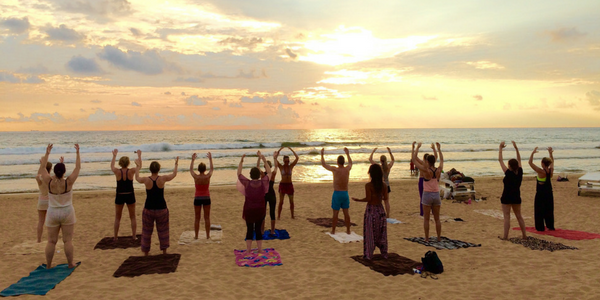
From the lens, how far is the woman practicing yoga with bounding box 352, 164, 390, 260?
7.84 m

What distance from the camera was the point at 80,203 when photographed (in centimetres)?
1655

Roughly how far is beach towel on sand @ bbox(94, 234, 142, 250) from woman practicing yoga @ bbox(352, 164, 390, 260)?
593 cm

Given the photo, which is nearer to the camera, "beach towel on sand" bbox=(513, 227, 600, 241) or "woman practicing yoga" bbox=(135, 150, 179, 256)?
"woman practicing yoga" bbox=(135, 150, 179, 256)

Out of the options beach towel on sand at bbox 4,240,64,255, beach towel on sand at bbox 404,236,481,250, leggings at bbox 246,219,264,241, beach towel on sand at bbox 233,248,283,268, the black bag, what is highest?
leggings at bbox 246,219,264,241

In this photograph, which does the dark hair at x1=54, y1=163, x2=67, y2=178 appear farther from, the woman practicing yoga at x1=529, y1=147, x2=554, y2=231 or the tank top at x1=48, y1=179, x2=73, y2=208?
the woman practicing yoga at x1=529, y1=147, x2=554, y2=231

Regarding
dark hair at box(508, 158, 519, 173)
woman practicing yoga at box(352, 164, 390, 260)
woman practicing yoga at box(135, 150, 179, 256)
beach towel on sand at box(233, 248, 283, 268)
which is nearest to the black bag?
woman practicing yoga at box(352, 164, 390, 260)

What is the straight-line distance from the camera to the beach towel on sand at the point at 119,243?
938 cm

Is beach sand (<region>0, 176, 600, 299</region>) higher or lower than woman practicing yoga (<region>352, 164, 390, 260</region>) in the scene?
lower

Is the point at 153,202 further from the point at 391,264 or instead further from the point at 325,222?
the point at 325,222

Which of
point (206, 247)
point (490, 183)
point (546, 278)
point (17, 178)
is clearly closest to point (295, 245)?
point (206, 247)

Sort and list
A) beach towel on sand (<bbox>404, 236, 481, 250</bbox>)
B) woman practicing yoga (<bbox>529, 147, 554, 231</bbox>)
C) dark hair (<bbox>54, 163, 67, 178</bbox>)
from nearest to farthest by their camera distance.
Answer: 1. dark hair (<bbox>54, 163, 67, 178</bbox>)
2. beach towel on sand (<bbox>404, 236, 481, 250</bbox>)
3. woman practicing yoga (<bbox>529, 147, 554, 231</bbox>)

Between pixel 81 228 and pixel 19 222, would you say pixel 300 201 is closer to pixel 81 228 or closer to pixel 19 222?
pixel 81 228

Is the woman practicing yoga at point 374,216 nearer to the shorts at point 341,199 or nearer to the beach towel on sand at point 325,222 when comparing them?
the shorts at point 341,199

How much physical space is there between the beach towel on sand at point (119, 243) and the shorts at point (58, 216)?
7.94ft
